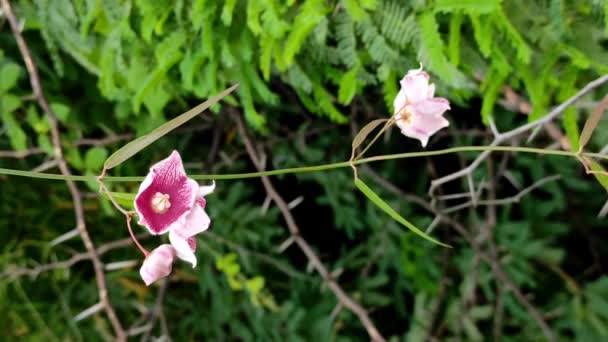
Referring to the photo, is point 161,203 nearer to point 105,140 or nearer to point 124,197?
point 124,197

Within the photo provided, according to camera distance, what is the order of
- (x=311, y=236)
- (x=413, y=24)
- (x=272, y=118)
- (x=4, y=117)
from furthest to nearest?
(x=311, y=236) → (x=272, y=118) → (x=4, y=117) → (x=413, y=24)

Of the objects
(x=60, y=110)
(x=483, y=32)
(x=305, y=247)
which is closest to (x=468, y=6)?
(x=483, y=32)

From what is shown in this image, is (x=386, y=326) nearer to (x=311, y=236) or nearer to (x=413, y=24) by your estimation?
(x=311, y=236)

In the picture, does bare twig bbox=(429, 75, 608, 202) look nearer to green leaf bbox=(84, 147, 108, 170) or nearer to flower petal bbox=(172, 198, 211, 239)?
flower petal bbox=(172, 198, 211, 239)

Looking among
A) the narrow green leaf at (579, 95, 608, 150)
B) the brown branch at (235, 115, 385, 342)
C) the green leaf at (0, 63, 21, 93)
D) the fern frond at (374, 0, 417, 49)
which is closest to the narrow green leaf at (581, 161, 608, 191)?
the narrow green leaf at (579, 95, 608, 150)

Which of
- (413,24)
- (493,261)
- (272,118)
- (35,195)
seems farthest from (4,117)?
(493,261)

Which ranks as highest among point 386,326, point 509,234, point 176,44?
point 176,44

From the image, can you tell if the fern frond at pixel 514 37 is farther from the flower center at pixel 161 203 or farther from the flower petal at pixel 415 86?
the flower center at pixel 161 203
